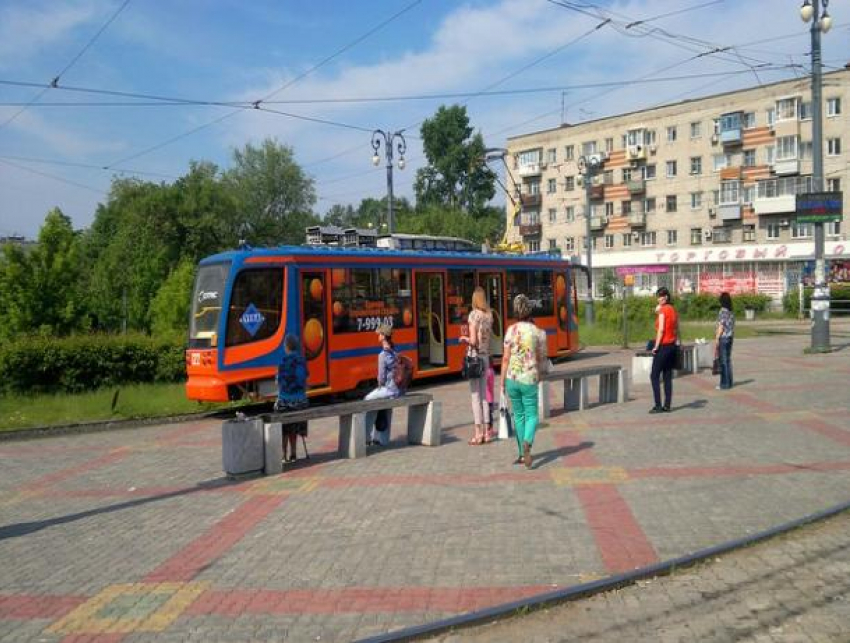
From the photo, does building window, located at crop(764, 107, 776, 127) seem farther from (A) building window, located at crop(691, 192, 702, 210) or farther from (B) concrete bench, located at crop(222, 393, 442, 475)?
(B) concrete bench, located at crop(222, 393, 442, 475)

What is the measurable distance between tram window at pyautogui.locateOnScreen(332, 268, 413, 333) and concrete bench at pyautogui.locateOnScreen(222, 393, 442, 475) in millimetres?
A: 5498

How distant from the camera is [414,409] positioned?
10.3 m

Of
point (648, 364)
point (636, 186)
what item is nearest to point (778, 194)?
point (636, 186)

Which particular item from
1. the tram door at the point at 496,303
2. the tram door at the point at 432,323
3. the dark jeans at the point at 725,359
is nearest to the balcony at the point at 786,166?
the tram door at the point at 496,303

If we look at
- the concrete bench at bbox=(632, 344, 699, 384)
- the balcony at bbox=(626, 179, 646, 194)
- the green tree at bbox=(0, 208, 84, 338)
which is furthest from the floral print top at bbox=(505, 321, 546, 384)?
the balcony at bbox=(626, 179, 646, 194)

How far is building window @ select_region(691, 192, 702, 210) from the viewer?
60.2 meters

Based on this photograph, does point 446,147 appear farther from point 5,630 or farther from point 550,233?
point 5,630

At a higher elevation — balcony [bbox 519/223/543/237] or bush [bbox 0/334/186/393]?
balcony [bbox 519/223/543/237]

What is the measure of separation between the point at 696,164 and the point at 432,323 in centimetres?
4896

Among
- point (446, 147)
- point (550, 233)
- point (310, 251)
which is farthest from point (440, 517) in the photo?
point (446, 147)

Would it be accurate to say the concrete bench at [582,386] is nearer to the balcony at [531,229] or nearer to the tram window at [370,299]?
the tram window at [370,299]

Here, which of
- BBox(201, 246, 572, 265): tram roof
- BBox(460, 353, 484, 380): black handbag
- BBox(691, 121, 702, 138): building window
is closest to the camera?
BBox(460, 353, 484, 380): black handbag

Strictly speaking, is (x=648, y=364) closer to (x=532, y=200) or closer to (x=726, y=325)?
(x=726, y=325)

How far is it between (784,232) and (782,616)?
56299mm
